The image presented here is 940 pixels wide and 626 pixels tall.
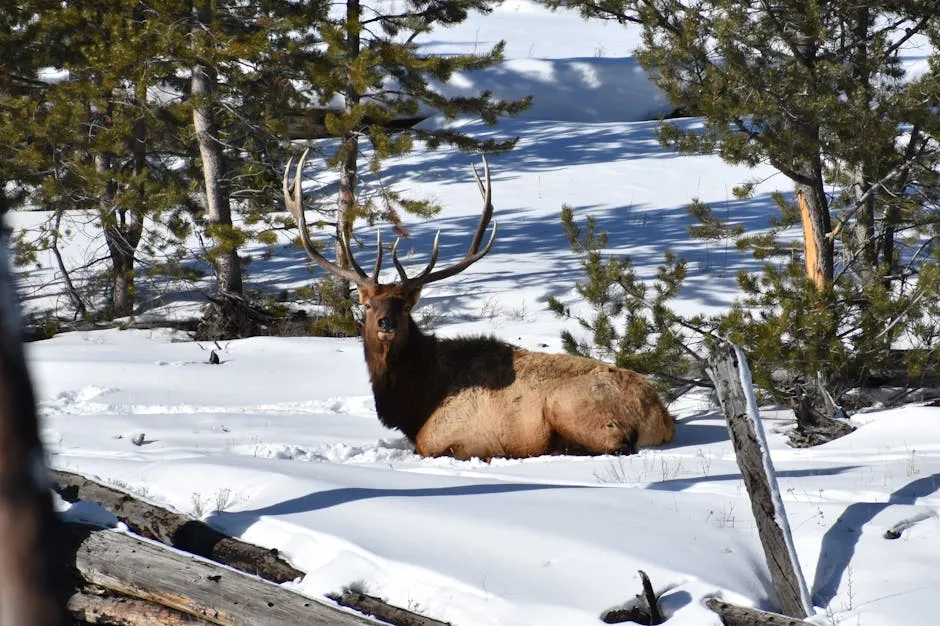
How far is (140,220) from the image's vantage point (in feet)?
51.2

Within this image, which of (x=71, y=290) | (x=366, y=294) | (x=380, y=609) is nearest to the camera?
(x=380, y=609)

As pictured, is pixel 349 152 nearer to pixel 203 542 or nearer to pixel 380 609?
pixel 203 542

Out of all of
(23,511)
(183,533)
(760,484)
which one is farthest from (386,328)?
(23,511)

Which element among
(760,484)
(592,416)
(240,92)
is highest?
(240,92)

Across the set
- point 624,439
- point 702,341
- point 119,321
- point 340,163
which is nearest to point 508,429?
point 624,439

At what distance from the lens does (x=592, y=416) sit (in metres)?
8.26

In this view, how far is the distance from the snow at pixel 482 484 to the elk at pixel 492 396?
0.26m

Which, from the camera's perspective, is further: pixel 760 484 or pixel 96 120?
pixel 96 120

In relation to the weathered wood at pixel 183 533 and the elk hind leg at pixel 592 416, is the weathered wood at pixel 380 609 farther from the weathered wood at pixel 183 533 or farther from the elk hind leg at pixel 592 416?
the elk hind leg at pixel 592 416

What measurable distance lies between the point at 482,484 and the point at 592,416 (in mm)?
2050

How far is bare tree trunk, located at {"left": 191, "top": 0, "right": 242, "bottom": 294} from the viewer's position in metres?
14.6

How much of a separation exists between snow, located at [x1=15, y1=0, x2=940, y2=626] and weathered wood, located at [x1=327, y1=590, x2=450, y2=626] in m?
0.09

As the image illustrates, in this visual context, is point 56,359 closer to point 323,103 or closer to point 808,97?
point 323,103

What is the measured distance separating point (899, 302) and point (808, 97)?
1.81 metres
